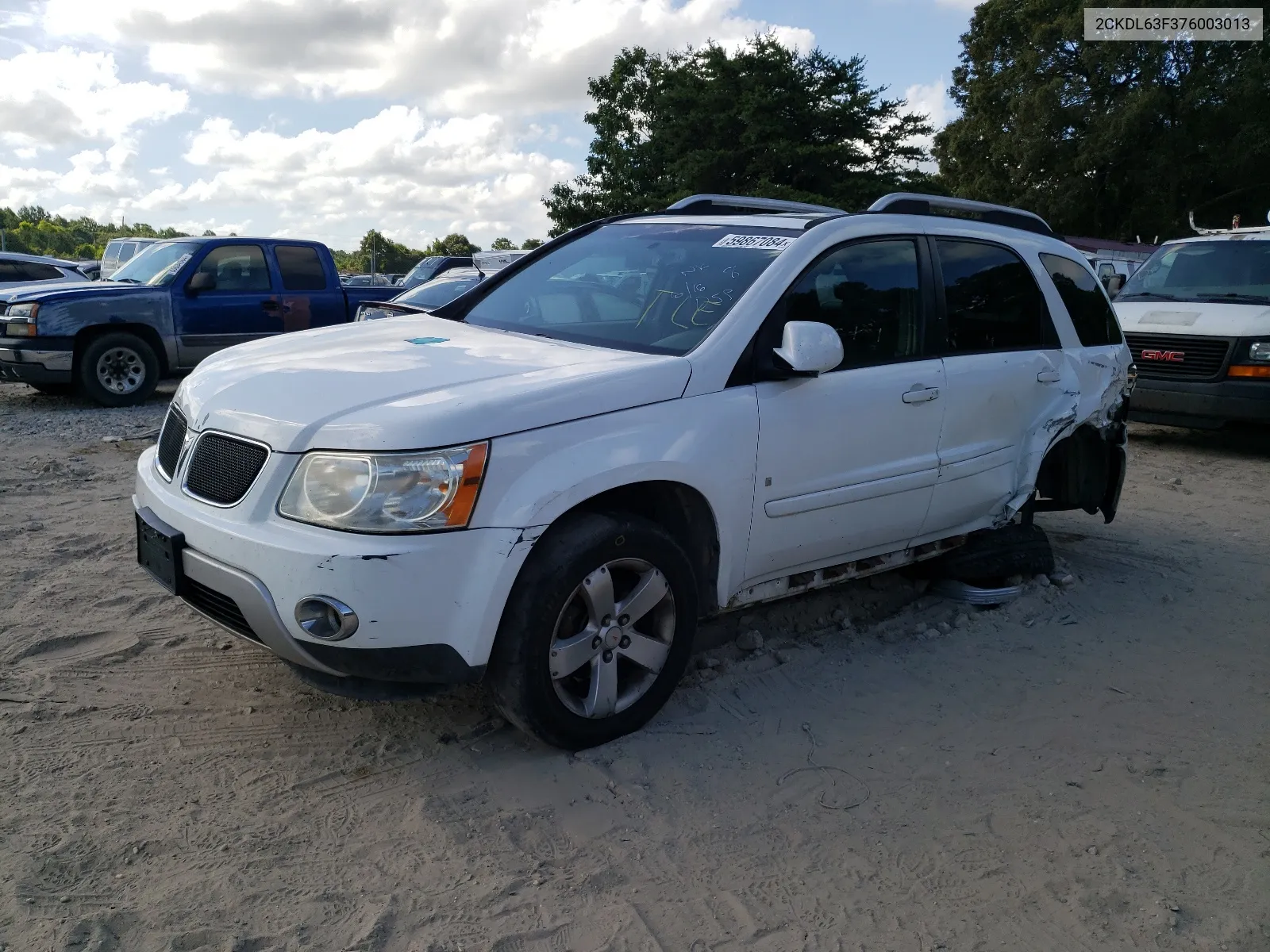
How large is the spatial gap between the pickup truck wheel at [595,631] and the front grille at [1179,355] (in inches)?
282

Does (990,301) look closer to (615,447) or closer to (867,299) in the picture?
(867,299)

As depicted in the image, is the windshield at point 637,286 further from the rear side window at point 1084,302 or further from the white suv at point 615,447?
the rear side window at point 1084,302

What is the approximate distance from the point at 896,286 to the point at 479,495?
219cm

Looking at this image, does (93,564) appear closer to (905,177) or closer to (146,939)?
(146,939)

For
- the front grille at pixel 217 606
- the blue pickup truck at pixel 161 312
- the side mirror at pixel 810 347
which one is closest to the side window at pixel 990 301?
the side mirror at pixel 810 347

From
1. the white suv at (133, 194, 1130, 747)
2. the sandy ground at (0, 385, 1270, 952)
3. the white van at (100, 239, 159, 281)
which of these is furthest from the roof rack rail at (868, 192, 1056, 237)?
the white van at (100, 239, 159, 281)

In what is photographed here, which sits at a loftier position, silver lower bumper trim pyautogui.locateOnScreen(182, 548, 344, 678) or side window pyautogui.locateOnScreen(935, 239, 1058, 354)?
side window pyautogui.locateOnScreen(935, 239, 1058, 354)

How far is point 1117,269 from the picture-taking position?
2066cm

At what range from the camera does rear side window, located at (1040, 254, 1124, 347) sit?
16.9 ft

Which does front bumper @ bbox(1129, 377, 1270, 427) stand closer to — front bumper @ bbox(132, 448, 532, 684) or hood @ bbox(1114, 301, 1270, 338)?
hood @ bbox(1114, 301, 1270, 338)

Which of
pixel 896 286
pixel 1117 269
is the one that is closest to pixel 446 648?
pixel 896 286

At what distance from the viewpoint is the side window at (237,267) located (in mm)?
10930

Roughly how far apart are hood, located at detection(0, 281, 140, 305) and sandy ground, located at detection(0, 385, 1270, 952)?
6193 mm

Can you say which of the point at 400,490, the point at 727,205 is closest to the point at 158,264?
the point at 727,205
